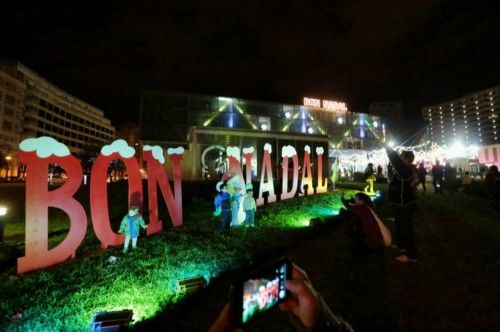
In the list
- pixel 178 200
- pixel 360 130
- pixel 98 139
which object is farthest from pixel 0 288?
pixel 98 139

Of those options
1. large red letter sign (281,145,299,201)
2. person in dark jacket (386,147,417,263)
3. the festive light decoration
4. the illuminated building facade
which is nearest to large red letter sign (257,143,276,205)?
large red letter sign (281,145,299,201)

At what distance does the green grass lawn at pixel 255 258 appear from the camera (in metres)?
4.14

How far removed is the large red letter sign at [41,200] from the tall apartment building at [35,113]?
5806 centimetres

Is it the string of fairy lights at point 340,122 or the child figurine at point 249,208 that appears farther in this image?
the string of fairy lights at point 340,122

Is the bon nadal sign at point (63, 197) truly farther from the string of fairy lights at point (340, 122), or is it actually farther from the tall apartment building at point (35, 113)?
the tall apartment building at point (35, 113)

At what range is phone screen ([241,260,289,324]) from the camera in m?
1.59

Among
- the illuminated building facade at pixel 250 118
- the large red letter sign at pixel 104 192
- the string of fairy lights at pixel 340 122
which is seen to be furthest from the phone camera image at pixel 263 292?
the string of fairy lights at pixel 340 122

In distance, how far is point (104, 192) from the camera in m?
6.66

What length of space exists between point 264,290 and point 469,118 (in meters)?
169

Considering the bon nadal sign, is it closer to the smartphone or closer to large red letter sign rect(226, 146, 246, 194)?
large red letter sign rect(226, 146, 246, 194)

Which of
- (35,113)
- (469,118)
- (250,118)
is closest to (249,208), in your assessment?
(250,118)

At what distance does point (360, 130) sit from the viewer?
3831 cm

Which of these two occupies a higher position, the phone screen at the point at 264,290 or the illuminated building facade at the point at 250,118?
the illuminated building facade at the point at 250,118

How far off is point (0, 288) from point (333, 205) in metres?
12.3
